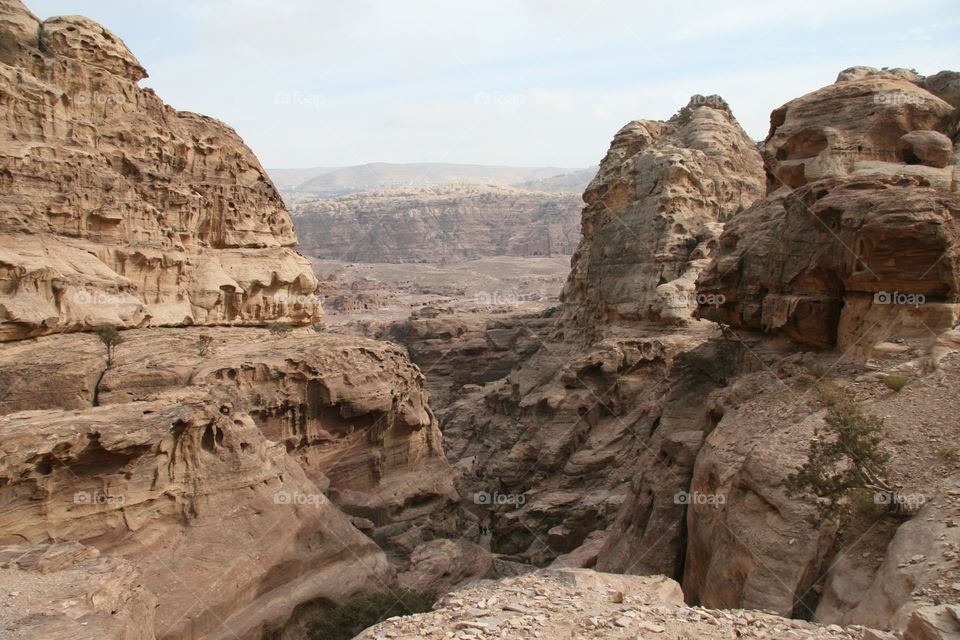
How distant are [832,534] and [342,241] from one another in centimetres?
14019

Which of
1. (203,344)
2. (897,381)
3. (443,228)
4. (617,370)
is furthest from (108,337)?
(443,228)

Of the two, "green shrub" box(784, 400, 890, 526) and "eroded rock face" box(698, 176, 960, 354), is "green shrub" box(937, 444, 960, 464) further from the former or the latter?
"eroded rock face" box(698, 176, 960, 354)

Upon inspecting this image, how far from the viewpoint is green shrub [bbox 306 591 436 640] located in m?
15.3

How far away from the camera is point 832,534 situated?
10859mm

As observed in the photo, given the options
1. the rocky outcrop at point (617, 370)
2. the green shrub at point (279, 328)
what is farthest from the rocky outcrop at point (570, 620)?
the green shrub at point (279, 328)

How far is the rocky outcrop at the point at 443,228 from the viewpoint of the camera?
137 metres

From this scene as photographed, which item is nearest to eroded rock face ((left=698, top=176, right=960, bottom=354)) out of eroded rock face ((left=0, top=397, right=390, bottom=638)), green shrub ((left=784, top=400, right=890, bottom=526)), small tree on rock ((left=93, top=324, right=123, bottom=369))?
green shrub ((left=784, top=400, right=890, bottom=526))

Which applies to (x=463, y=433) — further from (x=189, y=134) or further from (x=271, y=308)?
(x=189, y=134)

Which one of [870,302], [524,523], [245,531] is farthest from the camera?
[524,523]

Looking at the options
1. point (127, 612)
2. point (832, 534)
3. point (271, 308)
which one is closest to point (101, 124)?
point (271, 308)

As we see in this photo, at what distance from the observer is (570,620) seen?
8.95 metres

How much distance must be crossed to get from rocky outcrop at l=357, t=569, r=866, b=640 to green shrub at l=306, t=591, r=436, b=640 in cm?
594

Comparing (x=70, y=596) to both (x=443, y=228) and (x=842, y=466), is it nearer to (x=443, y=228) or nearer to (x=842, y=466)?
(x=842, y=466)

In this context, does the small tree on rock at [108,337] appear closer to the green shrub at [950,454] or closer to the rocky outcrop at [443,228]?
the green shrub at [950,454]
